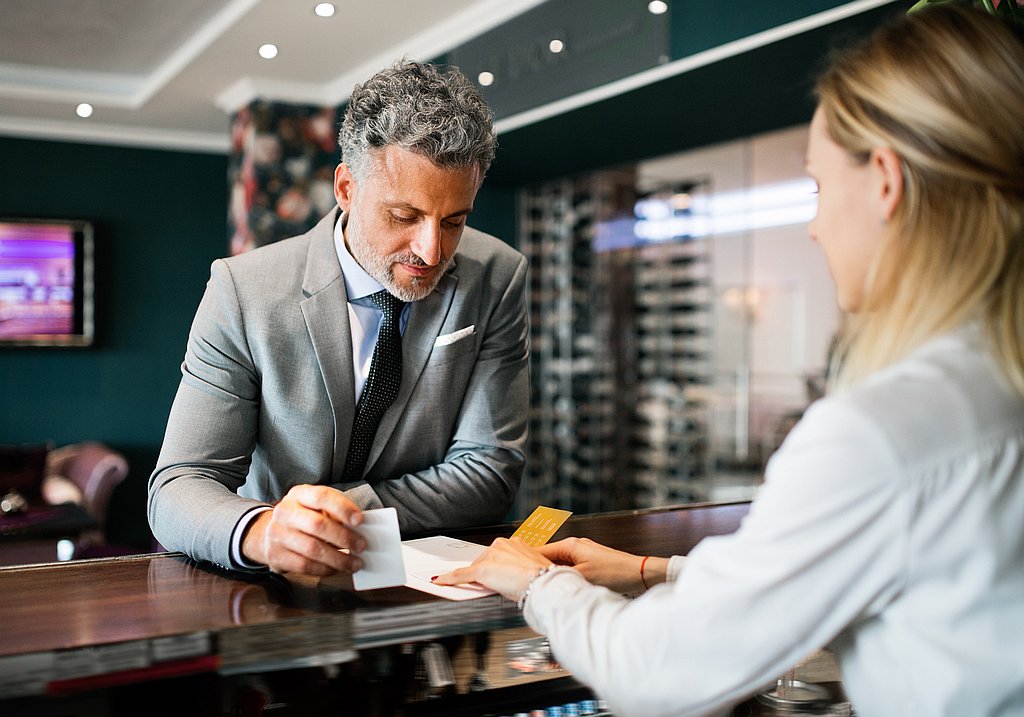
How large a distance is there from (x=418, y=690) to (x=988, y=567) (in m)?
0.75

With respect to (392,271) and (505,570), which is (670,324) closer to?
(392,271)

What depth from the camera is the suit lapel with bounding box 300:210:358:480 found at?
1.71 m

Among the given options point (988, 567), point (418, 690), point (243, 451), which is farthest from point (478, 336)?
point (988, 567)

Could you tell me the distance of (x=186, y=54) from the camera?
5.33 meters

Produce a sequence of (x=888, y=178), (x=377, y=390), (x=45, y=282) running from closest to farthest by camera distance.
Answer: (x=888, y=178), (x=377, y=390), (x=45, y=282)

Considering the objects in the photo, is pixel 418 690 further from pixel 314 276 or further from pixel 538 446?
pixel 538 446

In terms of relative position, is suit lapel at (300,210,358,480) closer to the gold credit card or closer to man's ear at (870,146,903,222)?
the gold credit card

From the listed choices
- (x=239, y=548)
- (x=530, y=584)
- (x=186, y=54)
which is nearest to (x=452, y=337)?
(x=239, y=548)

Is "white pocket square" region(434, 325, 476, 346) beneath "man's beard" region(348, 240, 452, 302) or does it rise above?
beneath

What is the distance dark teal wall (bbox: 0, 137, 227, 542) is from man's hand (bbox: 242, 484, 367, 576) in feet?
20.2

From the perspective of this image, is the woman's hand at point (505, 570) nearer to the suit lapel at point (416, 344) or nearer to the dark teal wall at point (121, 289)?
the suit lapel at point (416, 344)

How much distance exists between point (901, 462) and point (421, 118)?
1.06 m

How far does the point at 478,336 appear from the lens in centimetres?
190

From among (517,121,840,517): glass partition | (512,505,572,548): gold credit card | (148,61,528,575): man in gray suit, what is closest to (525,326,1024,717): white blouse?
(512,505,572,548): gold credit card
